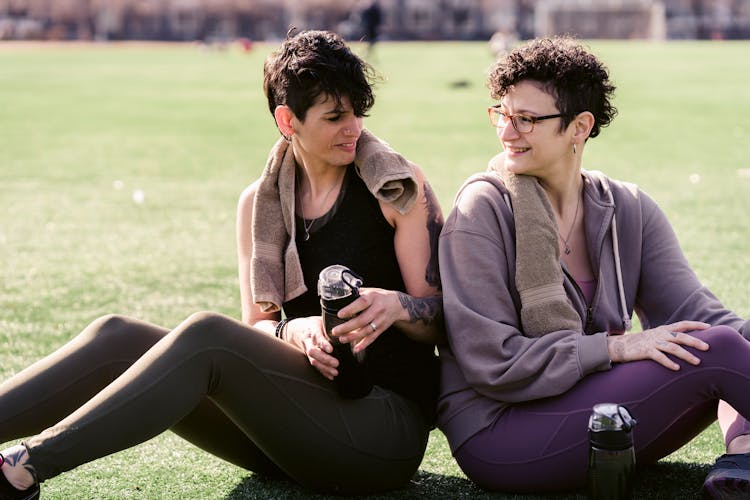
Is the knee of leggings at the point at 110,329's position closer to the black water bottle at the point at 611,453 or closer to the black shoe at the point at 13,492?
the black shoe at the point at 13,492

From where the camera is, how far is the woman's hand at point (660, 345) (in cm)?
289

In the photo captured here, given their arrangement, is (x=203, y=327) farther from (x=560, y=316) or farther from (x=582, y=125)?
(x=582, y=125)

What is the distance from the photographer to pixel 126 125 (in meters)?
16.7

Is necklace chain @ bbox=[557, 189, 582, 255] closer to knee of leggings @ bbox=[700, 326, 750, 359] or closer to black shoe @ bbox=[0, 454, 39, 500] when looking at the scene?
knee of leggings @ bbox=[700, 326, 750, 359]

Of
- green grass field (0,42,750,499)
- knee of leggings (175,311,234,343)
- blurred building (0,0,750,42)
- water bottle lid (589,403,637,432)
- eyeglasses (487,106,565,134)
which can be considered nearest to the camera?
water bottle lid (589,403,637,432)

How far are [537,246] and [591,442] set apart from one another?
2.15 ft

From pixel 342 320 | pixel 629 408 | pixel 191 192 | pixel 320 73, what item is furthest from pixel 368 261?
pixel 191 192

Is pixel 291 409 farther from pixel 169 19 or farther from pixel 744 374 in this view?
pixel 169 19

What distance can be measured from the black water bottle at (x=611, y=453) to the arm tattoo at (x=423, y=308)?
0.65 metres

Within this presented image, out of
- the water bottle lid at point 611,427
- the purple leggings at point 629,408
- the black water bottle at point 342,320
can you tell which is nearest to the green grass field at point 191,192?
the purple leggings at point 629,408

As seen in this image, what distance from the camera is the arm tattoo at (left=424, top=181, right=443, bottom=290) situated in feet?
10.7

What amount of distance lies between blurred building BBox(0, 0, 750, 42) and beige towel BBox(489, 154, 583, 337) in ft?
271

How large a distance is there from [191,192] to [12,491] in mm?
7787

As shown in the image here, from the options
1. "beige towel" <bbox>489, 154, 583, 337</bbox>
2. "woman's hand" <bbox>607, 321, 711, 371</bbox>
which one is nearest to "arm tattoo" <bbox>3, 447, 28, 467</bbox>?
"beige towel" <bbox>489, 154, 583, 337</bbox>
